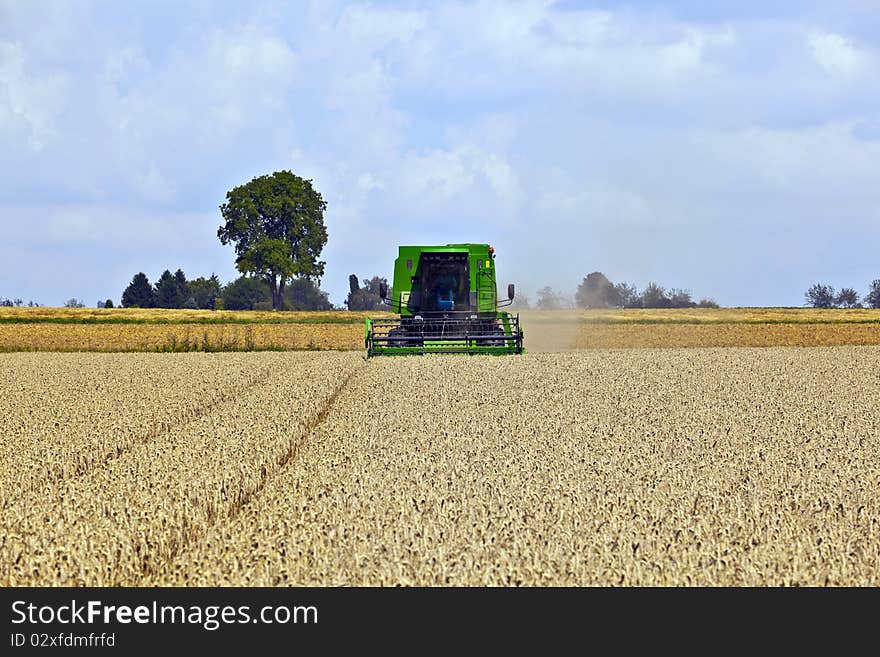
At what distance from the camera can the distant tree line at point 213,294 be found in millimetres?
96750

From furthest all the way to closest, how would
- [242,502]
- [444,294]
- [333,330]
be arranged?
[333,330]
[444,294]
[242,502]

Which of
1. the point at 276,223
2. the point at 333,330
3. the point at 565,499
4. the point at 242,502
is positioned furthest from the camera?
the point at 276,223

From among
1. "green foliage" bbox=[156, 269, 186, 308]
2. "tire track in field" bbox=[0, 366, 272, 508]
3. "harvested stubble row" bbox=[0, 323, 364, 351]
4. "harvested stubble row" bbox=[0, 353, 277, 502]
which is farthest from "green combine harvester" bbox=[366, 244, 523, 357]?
"green foliage" bbox=[156, 269, 186, 308]

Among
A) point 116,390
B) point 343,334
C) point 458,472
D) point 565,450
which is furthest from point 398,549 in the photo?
point 343,334

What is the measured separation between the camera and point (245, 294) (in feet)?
333

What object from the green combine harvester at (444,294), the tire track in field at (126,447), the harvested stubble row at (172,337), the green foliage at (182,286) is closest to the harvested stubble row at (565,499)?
the tire track in field at (126,447)

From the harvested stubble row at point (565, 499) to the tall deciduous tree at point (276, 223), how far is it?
65373 millimetres

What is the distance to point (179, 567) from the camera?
6098 millimetres

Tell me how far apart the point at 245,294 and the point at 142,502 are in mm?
95525

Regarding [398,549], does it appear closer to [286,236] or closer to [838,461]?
[838,461]

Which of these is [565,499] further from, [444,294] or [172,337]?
[172,337]

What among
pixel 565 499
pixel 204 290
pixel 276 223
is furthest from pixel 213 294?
pixel 565 499

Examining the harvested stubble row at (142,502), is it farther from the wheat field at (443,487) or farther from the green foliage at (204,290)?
the green foliage at (204,290)

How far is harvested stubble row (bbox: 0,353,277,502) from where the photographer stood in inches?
386
